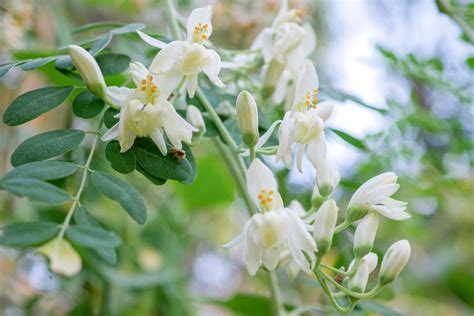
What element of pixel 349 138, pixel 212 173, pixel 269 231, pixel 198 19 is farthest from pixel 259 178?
pixel 212 173

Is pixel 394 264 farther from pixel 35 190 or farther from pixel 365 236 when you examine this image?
pixel 35 190

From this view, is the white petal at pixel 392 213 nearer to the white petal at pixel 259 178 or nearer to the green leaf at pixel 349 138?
the white petal at pixel 259 178

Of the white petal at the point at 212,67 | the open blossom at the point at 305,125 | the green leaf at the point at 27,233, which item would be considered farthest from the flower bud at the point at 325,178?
the green leaf at the point at 27,233

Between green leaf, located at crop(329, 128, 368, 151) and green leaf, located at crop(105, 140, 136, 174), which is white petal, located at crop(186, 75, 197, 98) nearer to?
green leaf, located at crop(105, 140, 136, 174)

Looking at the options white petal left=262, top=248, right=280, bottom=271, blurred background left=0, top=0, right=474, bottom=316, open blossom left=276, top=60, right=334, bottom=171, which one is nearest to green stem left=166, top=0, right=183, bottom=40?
blurred background left=0, top=0, right=474, bottom=316

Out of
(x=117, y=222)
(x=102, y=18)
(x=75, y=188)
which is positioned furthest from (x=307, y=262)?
(x=102, y=18)

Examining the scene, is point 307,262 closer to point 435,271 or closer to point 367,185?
point 367,185
